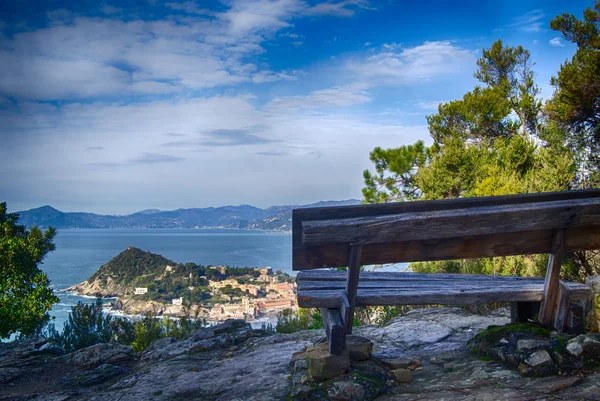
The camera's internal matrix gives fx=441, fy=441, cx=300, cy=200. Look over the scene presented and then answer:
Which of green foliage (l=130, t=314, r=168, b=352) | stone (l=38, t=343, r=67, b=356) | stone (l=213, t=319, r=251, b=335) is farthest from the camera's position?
green foliage (l=130, t=314, r=168, b=352)

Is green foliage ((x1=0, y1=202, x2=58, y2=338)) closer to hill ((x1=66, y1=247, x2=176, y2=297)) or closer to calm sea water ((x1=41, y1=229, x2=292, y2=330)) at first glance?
calm sea water ((x1=41, y1=229, x2=292, y2=330))

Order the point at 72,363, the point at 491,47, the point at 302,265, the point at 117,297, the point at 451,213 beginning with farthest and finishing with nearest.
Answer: the point at 491,47
the point at 117,297
the point at 72,363
the point at 302,265
the point at 451,213

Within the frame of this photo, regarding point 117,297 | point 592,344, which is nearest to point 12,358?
point 592,344

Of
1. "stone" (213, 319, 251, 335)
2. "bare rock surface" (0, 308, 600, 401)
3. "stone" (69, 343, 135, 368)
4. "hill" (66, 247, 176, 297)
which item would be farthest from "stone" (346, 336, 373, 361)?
"hill" (66, 247, 176, 297)

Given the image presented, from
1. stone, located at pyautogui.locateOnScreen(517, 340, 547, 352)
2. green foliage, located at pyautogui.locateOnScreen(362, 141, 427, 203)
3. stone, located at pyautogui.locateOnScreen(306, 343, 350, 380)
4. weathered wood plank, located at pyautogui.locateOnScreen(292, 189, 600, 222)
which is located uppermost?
green foliage, located at pyautogui.locateOnScreen(362, 141, 427, 203)

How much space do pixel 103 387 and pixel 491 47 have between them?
2186cm

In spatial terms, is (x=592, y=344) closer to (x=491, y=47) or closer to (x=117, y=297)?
(x=117, y=297)

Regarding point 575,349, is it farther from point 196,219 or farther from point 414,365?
point 196,219

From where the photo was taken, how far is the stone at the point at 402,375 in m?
3.05

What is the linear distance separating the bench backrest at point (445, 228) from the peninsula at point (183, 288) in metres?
10.7

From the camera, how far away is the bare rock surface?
8.96ft

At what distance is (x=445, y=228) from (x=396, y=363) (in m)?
1.20

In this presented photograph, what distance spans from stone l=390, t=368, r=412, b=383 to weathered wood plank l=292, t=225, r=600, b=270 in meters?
0.84

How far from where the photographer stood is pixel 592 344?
110 inches
